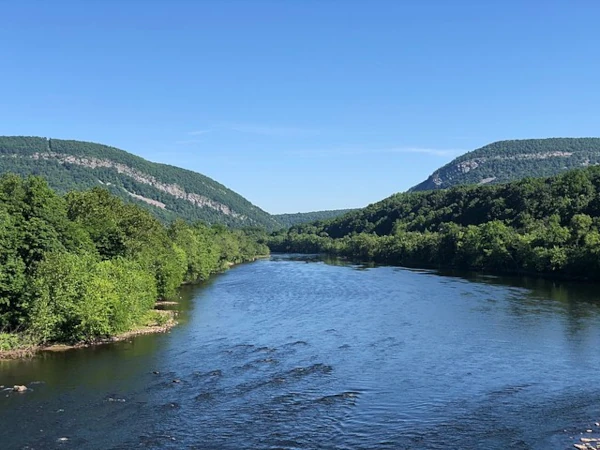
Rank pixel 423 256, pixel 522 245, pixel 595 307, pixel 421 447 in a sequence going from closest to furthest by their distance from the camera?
1. pixel 421 447
2. pixel 595 307
3. pixel 522 245
4. pixel 423 256

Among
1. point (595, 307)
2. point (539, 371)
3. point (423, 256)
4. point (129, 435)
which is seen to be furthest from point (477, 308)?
point (423, 256)

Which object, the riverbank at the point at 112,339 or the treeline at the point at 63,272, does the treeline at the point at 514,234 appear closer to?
the riverbank at the point at 112,339

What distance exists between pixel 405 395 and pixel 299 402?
5805 mm

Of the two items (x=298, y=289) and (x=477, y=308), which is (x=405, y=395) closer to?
(x=477, y=308)

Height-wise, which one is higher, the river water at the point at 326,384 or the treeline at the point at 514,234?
the treeline at the point at 514,234

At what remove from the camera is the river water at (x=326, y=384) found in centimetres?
2555

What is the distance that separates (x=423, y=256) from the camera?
447 ft

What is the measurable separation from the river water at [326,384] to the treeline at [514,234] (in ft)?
114

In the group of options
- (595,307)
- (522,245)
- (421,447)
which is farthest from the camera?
(522,245)

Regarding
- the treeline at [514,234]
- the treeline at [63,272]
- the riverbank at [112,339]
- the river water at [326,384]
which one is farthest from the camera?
the treeline at [514,234]

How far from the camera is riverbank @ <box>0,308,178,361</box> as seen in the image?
38.8 m

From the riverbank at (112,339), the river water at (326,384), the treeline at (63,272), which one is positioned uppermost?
the treeline at (63,272)

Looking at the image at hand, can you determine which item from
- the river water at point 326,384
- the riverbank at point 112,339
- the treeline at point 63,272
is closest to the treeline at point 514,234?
the river water at point 326,384

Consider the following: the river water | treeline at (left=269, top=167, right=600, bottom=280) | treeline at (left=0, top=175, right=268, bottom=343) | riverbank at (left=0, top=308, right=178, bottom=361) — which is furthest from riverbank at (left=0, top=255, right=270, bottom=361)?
treeline at (left=269, top=167, right=600, bottom=280)
